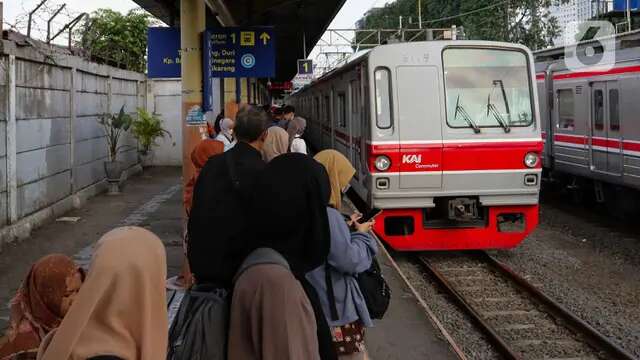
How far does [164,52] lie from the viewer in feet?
28.6

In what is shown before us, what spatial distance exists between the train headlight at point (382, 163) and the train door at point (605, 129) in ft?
16.5

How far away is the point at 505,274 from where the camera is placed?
345 inches

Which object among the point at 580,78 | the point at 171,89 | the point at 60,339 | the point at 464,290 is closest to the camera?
the point at 60,339

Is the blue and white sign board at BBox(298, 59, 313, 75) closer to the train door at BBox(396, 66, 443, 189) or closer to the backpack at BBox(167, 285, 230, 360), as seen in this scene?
the train door at BBox(396, 66, 443, 189)

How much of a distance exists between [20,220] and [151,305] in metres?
7.87

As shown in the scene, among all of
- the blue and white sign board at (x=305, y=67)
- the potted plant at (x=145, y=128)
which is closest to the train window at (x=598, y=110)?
the potted plant at (x=145, y=128)

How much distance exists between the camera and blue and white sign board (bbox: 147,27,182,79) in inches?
340

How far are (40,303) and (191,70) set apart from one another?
5.04 metres

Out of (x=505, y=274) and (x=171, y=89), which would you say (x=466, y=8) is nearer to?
(x=171, y=89)

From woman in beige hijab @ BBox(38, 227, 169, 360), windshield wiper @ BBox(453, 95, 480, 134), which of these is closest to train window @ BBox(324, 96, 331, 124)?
windshield wiper @ BBox(453, 95, 480, 134)

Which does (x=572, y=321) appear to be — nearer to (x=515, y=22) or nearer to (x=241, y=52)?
(x=241, y=52)

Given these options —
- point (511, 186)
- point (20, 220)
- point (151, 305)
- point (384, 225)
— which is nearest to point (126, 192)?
point (20, 220)

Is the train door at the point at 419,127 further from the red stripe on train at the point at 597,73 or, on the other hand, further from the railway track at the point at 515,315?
the red stripe on train at the point at 597,73

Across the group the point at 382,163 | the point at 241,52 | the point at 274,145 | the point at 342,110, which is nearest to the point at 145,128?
the point at 342,110
